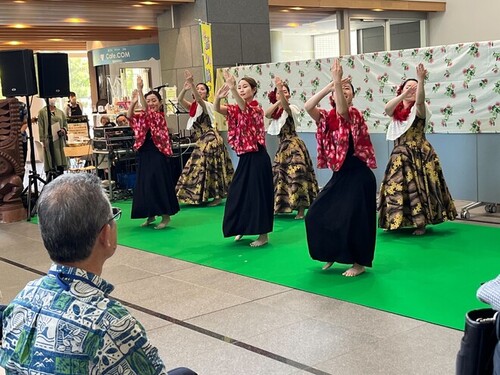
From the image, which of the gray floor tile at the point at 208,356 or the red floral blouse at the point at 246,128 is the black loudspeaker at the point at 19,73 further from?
the gray floor tile at the point at 208,356

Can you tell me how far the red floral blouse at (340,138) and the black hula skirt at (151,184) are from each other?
8.81 ft

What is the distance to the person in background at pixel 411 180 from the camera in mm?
6457

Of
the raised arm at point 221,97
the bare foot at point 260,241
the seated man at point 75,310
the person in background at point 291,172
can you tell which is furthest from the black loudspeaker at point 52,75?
the seated man at point 75,310

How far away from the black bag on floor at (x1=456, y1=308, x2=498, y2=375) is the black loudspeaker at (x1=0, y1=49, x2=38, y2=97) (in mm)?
7679

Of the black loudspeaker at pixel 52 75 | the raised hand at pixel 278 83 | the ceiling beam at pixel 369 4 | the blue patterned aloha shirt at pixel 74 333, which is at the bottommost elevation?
the blue patterned aloha shirt at pixel 74 333

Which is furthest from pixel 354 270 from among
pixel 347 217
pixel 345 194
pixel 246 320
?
pixel 246 320

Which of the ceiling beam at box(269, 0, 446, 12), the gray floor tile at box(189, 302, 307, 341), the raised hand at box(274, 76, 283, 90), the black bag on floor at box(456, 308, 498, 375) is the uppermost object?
the ceiling beam at box(269, 0, 446, 12)

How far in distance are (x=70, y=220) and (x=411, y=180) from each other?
5.11 meters

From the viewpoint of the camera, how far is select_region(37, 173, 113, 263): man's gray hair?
1.76 m

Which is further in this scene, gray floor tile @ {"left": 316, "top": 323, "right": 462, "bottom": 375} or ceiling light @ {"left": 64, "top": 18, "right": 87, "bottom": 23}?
ceiling light @ {"left": 64, "top": 18, "right": 87, "bottom": 23}

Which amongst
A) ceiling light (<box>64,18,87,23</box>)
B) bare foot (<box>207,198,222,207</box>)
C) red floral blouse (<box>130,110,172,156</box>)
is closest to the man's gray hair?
red floral blouse (<box>130,110,172,156</box>)

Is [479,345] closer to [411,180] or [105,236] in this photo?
[105,236]

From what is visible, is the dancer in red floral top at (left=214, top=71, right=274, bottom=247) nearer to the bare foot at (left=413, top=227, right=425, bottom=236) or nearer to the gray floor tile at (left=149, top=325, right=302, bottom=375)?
the bare foot at (left=413, top=227, right=425, bottom=236)

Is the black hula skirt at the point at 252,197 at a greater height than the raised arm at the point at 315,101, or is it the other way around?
the raised arm at the point at 315,101
